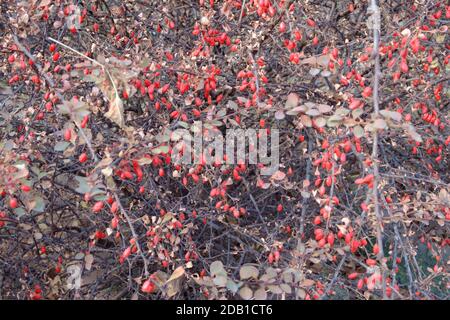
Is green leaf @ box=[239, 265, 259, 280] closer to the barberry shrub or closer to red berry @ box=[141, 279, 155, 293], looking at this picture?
the barberry shrub

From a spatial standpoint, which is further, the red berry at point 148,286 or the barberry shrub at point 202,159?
the barberry shrub at point 202,159

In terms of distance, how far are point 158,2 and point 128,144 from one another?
1016 millimetres

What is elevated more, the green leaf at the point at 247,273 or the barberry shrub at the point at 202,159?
the barberry shrub at the point at 202,159

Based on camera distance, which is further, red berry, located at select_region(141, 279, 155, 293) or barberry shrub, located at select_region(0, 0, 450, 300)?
barberry shrub, located at select_region(0, 0, 450, 300)

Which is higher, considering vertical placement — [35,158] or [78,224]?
[35,158]

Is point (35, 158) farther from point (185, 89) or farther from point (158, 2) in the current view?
point (158, 2)

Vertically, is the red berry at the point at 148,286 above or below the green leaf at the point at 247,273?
below

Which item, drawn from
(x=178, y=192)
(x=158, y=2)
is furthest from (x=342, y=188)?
(x=158, y=2)

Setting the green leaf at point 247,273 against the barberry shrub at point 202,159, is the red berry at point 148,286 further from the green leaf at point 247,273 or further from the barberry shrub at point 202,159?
the green leaf at point 247,273

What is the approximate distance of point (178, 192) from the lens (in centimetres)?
249

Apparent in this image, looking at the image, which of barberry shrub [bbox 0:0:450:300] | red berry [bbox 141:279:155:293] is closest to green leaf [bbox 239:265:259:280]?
barberry shrub [bbox 0:0:450:300]

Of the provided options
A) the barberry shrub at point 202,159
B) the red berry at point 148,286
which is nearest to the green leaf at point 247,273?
the barberry shrub at point 202,159

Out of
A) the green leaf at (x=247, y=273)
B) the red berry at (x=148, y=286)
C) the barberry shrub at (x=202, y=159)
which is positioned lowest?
the red berry at (x=148, y=286)

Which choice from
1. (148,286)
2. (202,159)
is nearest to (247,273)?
(148,286)
